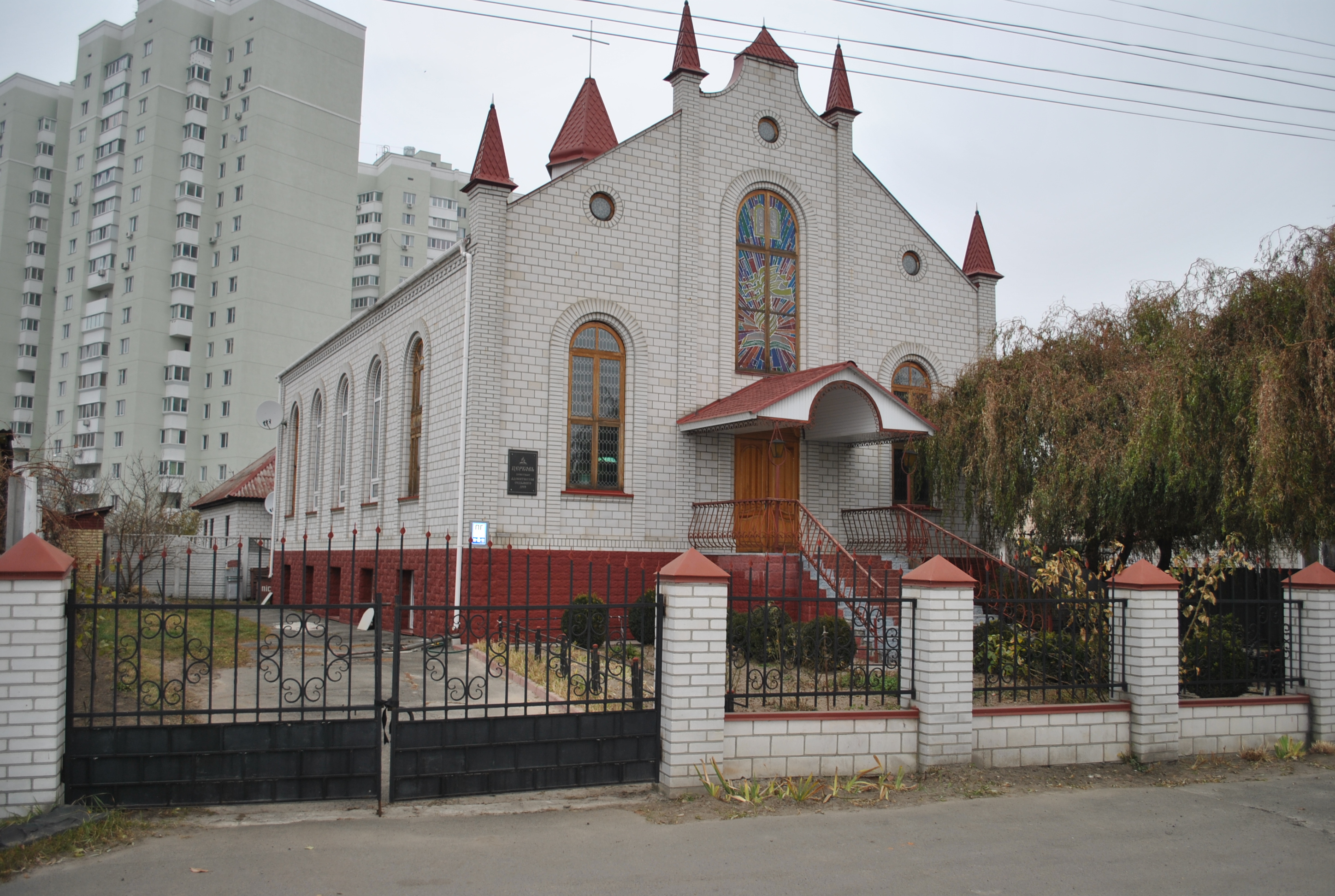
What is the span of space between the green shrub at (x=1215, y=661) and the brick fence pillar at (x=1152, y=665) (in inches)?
36.0

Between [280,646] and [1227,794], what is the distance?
7.59m

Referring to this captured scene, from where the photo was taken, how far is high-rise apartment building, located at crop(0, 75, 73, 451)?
2314 inches

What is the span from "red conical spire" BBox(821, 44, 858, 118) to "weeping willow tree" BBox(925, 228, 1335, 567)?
18.5ft

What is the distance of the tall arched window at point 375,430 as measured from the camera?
20094 millimetres

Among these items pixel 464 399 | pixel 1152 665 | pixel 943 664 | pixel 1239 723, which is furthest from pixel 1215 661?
pixel 464 399

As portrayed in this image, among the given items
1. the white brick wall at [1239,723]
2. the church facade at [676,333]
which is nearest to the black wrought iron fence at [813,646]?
the church facade at [676,333]

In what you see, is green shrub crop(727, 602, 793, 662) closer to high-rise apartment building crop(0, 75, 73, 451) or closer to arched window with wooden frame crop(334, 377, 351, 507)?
arched window with wooden frame crop(334, 377, 351, 507)

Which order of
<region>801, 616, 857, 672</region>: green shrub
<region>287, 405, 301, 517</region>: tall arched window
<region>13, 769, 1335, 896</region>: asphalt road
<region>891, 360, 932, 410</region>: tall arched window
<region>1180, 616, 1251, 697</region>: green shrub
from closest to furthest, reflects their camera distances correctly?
<region>13, 769, 1335, 896</region>: asphalt road → <region>1180, 616, 1251, 697</region>: green shrub → <region>801, 616, 857, 672</region>: green shrub → <region>891, 360, 932, 410</region>: tall arched window → <region>287, 405, 301, 517</region>: tall arched window

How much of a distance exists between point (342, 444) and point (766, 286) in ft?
36.1

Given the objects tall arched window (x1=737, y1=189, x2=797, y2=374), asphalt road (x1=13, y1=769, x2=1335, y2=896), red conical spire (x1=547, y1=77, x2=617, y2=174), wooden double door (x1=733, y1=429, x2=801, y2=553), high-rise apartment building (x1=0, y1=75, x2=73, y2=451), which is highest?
high-rise apartment building (x1=0, y1=75, x2=73, y2=451)

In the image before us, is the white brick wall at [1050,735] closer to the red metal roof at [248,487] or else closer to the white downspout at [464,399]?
the white downspout at [464,399]

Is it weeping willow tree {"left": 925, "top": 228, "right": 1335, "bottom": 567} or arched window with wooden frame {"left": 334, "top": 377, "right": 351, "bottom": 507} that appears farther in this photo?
arched window with wooden frame {"left": 334, "top": 377, "right": 351, "bottom": 507}

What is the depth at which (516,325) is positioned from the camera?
1590 centimetres

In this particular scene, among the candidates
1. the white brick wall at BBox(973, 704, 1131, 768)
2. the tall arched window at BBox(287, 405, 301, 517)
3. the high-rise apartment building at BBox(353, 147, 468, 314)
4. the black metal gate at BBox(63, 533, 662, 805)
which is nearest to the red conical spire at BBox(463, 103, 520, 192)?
the black metal gate at BBox(63, 533, 662, 805)
